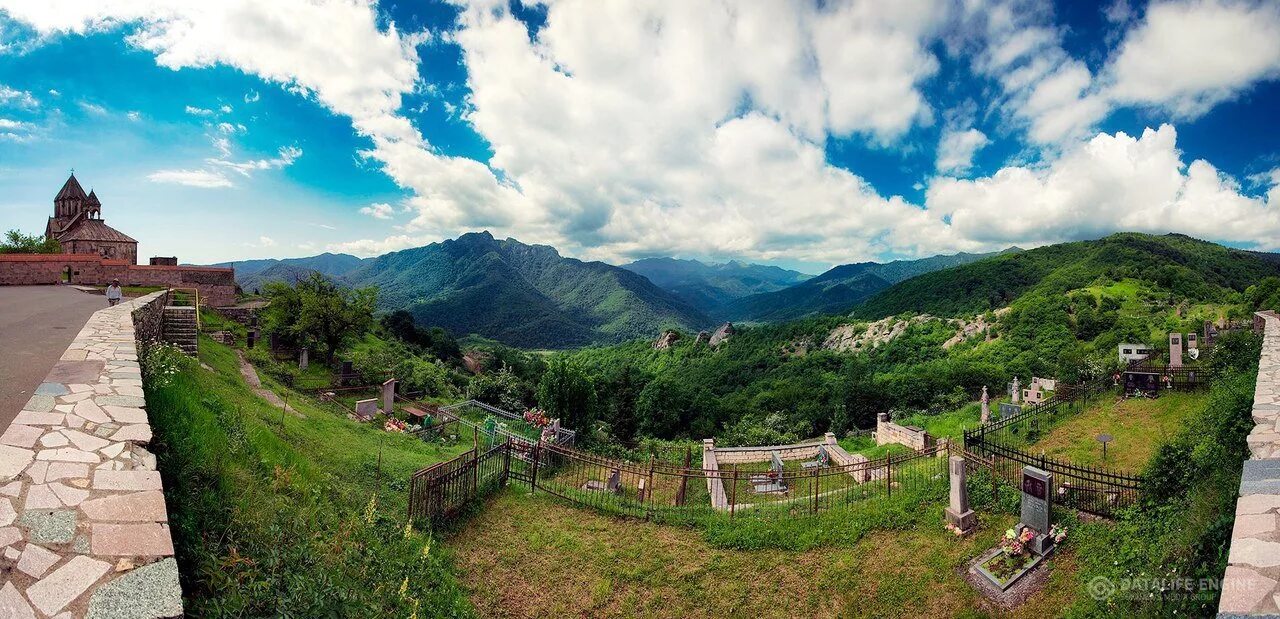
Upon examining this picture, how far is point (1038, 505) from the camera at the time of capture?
8.05m

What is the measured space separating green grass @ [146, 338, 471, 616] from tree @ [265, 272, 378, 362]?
49.1 feet

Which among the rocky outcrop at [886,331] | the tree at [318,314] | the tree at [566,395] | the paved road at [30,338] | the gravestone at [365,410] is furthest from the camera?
the rocky outcrop at [886,331]

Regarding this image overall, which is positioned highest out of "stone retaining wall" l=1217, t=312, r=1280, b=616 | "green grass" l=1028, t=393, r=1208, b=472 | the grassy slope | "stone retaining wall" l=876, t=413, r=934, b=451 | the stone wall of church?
the stone wall of church

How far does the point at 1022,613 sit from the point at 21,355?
13.8 m

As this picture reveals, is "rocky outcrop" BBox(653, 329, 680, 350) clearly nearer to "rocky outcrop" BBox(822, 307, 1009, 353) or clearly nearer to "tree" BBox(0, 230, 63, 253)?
"rocky outcrop" BBox(822, 307, 1009, 353)

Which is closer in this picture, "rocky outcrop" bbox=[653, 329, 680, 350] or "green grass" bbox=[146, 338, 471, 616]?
"green grass" bbox=[146, 338, 471, 616]

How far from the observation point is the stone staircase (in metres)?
13.6

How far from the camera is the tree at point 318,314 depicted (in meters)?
24.4

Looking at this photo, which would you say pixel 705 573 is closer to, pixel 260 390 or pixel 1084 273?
pixel 260 390

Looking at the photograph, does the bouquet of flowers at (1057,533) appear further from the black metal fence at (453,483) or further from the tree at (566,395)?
the tree at (566,395)

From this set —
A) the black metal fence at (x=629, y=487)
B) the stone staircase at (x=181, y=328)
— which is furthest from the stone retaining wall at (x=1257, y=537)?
the stone staircase at (x=181, y=328)

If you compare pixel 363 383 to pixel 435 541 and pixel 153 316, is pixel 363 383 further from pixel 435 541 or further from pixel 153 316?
pixel 435 541

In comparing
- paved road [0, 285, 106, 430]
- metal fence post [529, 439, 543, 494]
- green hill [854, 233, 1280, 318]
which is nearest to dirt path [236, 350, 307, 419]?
paved road [0, 285, 106, 430]

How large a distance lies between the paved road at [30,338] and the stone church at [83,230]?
74.1ft
